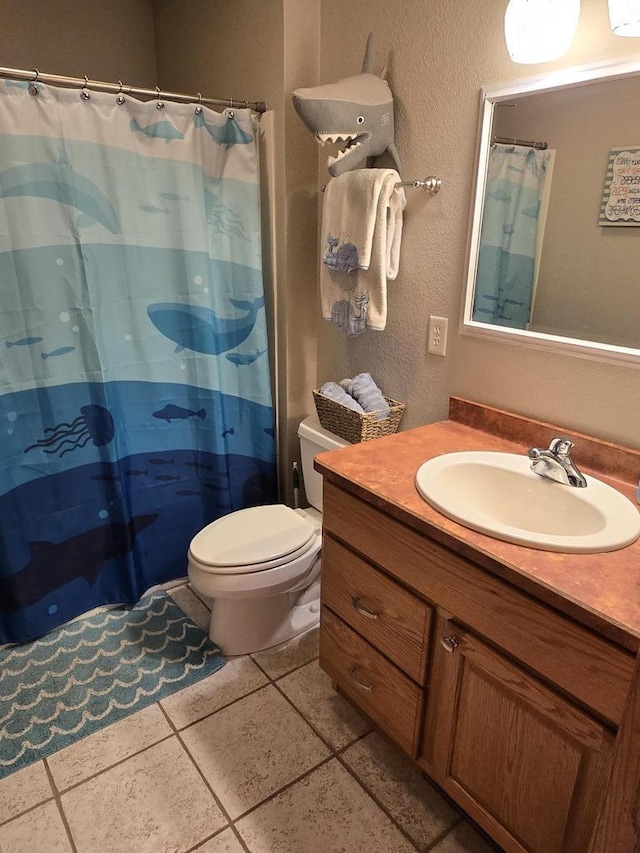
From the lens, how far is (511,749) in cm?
107

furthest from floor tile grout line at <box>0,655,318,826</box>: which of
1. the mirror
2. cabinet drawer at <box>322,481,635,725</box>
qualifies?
the mirror

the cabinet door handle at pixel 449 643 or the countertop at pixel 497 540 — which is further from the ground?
the countertop at pixel 497 540

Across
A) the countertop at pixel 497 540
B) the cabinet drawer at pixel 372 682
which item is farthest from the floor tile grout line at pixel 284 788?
the countertop at pixel 497 540

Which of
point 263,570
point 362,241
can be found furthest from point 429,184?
point 263,570

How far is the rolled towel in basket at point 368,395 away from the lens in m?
1.80

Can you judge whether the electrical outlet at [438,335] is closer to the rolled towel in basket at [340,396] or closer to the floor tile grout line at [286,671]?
the rolled towel in basket at [340,396]

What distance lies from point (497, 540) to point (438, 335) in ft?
2.69

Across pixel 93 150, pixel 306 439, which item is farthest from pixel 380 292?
pixel 93 150

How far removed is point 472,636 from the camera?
111cm

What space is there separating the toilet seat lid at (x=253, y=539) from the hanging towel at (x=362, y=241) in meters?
0.69

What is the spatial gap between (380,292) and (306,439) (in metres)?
0.62

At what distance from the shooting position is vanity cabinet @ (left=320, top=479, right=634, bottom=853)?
0.93 meters

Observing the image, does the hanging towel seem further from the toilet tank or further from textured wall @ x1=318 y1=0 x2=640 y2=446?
the toilet tank

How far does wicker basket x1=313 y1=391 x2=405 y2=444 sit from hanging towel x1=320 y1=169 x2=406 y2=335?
26 centimetres
